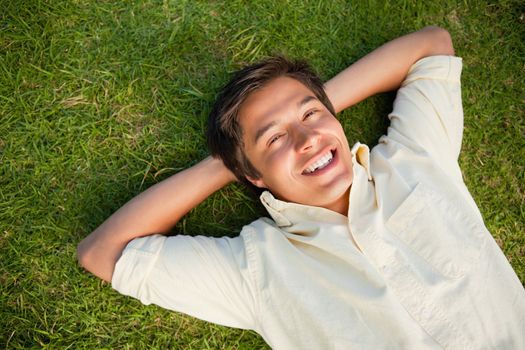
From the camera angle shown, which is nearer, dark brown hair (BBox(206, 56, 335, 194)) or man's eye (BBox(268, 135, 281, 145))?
man's eye (BBox(268, 135, 281, 145))

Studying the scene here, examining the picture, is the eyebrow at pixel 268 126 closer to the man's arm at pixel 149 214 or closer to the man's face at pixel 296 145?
the man's face at pixel 296 145

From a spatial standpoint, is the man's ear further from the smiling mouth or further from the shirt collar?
the smiling mouth

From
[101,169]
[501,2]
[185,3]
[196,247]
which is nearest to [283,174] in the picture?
[196,247]

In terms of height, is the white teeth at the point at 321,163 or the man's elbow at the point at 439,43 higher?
the man's elbow at the point at 439,43

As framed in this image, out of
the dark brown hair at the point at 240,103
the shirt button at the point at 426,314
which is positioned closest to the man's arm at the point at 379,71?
the dark brown hair at the point at 240,103

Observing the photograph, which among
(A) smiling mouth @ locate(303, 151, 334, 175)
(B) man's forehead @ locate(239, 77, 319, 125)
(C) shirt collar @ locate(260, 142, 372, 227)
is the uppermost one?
(B) man's forehead @ locate(239, 77, 319, 125)

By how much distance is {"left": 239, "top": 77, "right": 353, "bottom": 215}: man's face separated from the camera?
240cm

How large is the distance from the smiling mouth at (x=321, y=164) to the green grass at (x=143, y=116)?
2.59 ft

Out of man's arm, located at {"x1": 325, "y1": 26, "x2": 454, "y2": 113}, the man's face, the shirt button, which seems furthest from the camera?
man's arm, located at {"x1": 325, "y1": 26, "x2": 454, "y2": 113}

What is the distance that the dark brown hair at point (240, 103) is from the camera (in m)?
2.59

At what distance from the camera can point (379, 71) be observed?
9.64 feet

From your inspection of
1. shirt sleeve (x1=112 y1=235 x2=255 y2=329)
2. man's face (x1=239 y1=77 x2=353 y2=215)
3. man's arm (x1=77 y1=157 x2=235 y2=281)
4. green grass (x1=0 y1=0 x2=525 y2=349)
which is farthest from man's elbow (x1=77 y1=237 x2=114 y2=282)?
man's face (x1=239 y1=77 x2=353 y2=215)

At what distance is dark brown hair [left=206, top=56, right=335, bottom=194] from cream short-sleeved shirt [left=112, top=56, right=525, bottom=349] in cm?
29

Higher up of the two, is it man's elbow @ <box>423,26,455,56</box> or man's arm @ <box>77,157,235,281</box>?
man's elbow @ <box>423,26,455,56</box>
